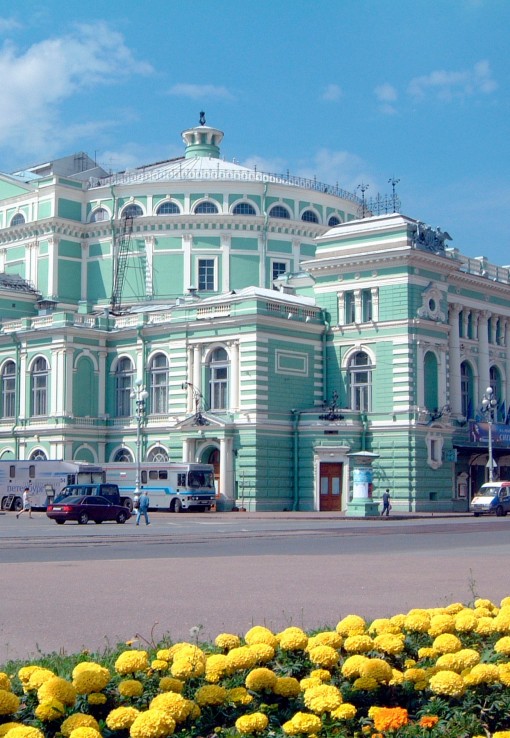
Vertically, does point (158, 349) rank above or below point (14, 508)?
above

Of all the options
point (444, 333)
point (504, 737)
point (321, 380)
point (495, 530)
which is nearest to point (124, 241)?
point (321, 380)

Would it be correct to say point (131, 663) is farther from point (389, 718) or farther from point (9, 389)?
point (9, 389)

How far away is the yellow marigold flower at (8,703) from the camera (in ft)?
22.4

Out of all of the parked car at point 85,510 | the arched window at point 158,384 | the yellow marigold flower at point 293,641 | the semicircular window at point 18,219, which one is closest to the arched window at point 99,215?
the semicircular window at point 18,219

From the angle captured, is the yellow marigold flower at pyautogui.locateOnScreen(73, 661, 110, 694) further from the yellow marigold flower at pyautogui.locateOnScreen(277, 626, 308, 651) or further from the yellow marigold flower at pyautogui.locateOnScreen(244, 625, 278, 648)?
the yellow marigold flower at pyautogui.locateOnScreen(277, 626, 308, 651)

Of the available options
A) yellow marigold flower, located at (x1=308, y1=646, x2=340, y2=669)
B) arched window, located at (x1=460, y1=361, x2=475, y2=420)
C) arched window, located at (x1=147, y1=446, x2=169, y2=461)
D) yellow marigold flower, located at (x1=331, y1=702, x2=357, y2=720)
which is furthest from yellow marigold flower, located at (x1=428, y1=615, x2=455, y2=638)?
arched window, located at (x1=460, y1=361, x2=475, y2=420)

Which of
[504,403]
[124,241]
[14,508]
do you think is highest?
[124,241]

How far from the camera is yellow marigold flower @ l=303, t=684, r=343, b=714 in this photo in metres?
6.93

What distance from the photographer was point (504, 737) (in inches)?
250

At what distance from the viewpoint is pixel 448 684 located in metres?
7.44

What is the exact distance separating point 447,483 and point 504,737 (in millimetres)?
57306

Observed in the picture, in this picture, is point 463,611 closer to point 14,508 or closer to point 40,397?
point 14,508

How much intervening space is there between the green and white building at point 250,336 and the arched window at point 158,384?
0.11 m

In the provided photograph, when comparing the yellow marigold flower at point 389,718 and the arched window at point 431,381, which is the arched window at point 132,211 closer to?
the arched window at point 431,381
